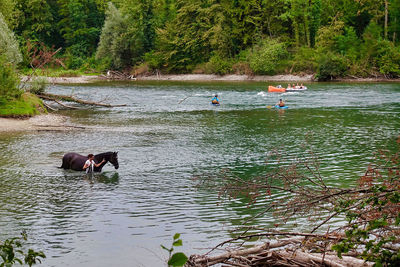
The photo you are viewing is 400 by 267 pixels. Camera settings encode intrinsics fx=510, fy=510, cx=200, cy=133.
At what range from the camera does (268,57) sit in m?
86.5

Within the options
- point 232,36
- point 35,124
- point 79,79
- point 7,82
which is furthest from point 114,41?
point 35,124

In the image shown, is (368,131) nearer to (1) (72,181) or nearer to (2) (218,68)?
(1) (72,181)

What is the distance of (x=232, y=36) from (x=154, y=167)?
75971mm

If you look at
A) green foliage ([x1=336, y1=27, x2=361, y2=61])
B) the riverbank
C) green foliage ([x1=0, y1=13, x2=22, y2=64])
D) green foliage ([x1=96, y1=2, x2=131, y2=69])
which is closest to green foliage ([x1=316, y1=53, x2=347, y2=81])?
the riverbank

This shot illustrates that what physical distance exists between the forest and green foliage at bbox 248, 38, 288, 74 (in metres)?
0.17

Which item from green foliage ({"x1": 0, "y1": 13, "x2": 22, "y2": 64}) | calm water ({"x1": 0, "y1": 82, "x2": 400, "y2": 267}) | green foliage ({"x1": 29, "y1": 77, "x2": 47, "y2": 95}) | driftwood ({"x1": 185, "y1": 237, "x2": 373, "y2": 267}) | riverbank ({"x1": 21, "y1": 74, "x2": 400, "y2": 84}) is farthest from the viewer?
riverbank ({"x1": 21, "y1": 74, "x2": 400, "y2": 84})

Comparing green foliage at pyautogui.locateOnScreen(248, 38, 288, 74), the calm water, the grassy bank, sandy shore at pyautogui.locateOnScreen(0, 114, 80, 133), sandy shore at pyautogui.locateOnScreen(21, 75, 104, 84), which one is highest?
green foliage at pyautogui.locateOnScreen(248, 38, 288, 74)

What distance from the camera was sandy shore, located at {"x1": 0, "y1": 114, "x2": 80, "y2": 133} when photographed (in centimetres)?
3391

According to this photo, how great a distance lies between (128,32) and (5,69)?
206 feet

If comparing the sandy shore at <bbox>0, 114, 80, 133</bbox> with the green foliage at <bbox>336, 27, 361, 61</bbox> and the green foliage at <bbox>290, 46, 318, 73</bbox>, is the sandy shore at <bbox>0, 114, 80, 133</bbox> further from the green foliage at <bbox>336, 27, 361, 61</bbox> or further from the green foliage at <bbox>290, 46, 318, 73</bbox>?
the green foliage at <bbox>336, 27, 361, 61</bbox>

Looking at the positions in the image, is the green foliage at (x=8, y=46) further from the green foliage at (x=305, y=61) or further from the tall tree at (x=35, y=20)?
the tall tree at (x=35, y=20)

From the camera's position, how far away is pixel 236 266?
342 inches

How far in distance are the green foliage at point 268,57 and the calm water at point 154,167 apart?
3725 cm

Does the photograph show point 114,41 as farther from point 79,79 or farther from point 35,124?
point 35,124
